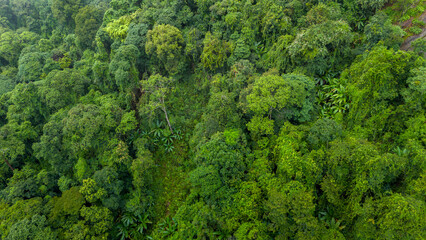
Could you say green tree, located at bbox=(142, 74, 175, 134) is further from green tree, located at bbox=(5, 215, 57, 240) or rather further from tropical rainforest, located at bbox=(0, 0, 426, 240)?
green tree, located at bbox=(5, 215, 57, 240)

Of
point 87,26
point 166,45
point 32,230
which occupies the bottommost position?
point 32,230

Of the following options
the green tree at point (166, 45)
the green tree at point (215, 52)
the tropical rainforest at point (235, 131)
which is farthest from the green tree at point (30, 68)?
the green tree at point (215, 52)

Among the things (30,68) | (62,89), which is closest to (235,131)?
(62,89)

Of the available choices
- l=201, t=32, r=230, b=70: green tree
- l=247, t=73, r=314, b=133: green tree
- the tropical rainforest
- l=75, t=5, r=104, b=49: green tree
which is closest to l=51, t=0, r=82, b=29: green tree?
l=75, t=5, r=104, b=49: green tree

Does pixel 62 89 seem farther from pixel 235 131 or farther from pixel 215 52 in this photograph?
pixel 235 131

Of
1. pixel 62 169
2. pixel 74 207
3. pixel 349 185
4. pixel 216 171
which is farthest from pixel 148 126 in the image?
pixel 349 185

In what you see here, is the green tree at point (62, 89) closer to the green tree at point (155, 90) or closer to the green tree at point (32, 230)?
the green tree at point (155, 90)

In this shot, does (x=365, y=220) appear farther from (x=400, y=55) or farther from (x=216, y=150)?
(x=400, y=55)

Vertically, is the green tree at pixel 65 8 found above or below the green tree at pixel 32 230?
above
